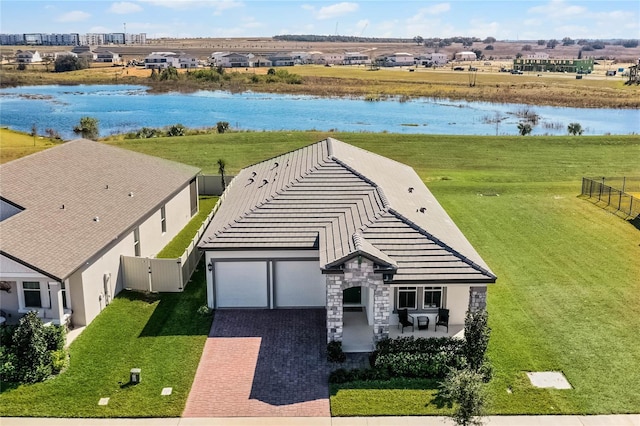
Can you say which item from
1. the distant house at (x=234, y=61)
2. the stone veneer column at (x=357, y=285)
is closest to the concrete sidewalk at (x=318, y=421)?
the stone veneer column at (x=357, y=285)

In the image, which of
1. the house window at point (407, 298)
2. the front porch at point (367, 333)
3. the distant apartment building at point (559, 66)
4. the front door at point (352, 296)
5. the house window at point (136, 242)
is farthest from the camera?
the distant apartment building at point (559, 66)

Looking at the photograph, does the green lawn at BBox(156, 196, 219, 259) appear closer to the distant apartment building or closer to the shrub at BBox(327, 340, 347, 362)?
the shrub at BBox(327, 340, 347, 362)

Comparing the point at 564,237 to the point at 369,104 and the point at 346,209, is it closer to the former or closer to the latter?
the point at 346,209

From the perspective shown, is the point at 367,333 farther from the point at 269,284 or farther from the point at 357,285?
the point at 269,284

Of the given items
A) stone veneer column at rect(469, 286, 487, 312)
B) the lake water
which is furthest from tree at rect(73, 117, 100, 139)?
stone veneer column at rect(469, 286, 487, 312)

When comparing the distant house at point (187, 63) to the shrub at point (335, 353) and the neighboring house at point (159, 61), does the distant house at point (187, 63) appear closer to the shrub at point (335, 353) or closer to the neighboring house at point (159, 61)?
the neighboring house at point (159, 61)
